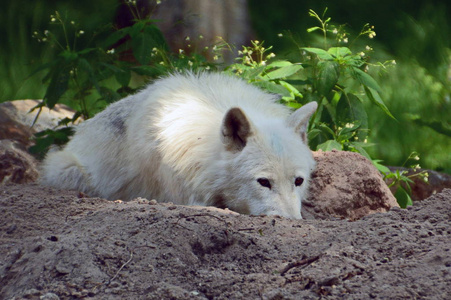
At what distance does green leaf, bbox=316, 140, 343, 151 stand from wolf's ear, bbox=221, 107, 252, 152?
1.32m

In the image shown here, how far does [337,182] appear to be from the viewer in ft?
16.7

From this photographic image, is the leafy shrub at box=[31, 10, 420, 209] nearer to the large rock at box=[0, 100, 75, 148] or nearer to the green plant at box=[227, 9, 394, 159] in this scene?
the green plant at box=[227, 9, 394, 159]

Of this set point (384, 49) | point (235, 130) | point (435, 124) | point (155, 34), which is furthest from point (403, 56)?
point (235, 130)

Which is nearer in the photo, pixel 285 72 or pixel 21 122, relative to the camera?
pixel 285 72

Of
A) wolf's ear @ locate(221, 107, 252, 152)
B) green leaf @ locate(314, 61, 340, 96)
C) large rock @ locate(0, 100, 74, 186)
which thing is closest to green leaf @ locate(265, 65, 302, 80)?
green leaf @ locate(314, 61, 340, 96)

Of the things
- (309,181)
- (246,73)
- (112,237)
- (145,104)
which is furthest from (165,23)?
(112,237)

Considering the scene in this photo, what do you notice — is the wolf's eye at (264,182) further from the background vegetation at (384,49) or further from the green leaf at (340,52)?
the background vegetation at (384,49)

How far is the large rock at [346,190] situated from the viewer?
4969 mm

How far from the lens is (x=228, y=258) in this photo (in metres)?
2.82

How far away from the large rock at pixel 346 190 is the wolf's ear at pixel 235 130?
34.0 inches

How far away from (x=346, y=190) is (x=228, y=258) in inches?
96.6

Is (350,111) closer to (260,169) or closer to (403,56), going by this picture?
(260,169)

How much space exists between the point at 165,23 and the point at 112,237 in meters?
5.74

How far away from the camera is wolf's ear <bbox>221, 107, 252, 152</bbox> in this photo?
14.5 feet
